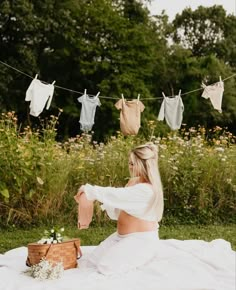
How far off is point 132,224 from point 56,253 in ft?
2.05

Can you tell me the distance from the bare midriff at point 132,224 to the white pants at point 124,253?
0.10ft

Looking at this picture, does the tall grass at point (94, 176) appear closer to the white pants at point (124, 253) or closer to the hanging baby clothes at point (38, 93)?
the hanging baby clothes at point (38, 93)

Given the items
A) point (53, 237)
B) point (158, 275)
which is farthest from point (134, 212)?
point (53, 237)

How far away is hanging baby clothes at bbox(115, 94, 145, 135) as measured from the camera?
9273 mm

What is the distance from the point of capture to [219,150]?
9.15 metres

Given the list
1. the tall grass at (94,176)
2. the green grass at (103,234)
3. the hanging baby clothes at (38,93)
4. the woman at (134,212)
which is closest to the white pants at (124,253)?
the woman at (134,212)

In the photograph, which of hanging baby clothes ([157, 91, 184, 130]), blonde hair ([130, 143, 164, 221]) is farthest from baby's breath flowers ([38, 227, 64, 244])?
hanging baby clothes ([157, 91, 184, 130])

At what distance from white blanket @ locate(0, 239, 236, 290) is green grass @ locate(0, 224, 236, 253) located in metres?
2.47

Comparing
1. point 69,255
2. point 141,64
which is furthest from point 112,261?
point 141,64

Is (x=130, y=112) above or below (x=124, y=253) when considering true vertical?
above

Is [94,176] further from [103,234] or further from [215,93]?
[215,93]

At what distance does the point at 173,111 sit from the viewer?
9.60m

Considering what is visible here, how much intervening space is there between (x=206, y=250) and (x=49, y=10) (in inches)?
730

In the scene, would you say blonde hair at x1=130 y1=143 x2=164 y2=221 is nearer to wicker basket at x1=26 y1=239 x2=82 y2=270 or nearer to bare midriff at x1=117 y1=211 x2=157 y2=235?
bare midriff at x1=117 y1=211 x2=157 y2=235
